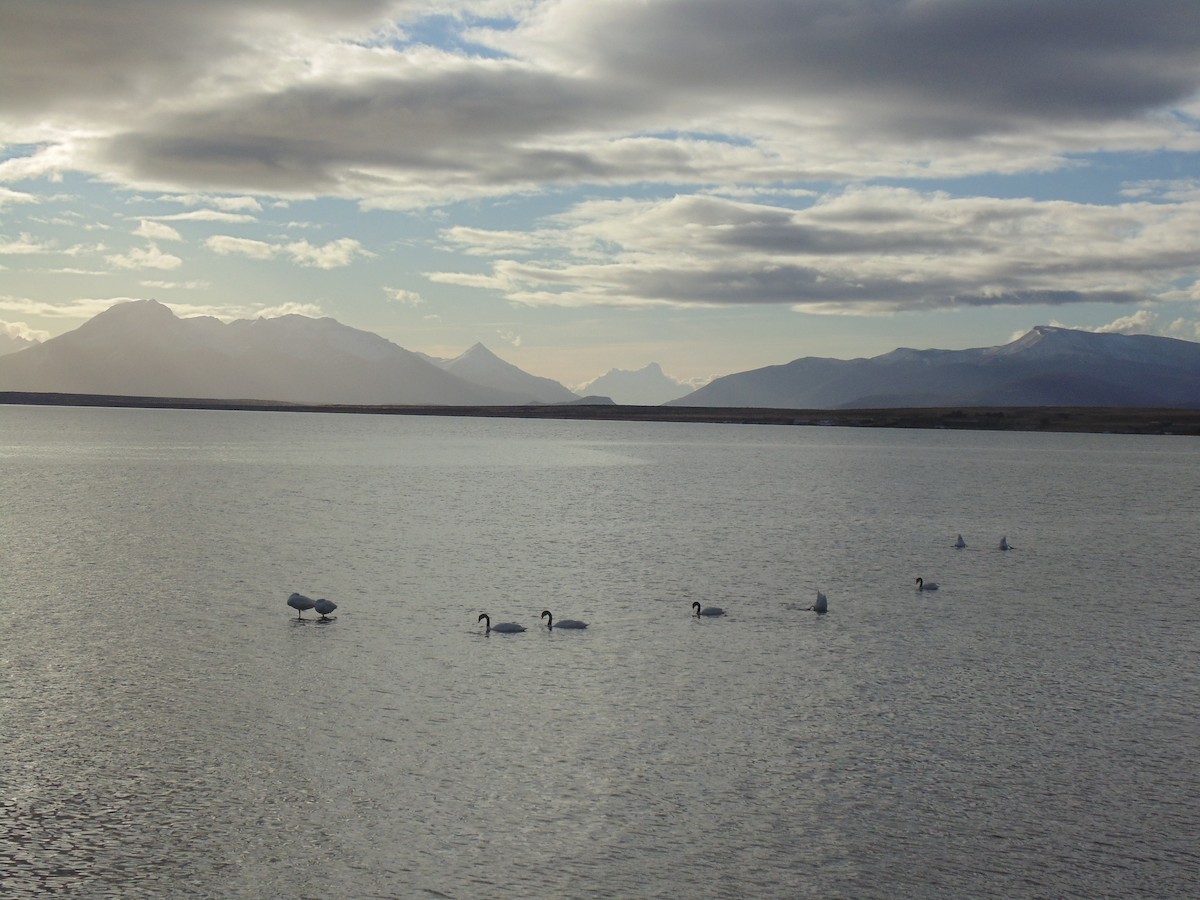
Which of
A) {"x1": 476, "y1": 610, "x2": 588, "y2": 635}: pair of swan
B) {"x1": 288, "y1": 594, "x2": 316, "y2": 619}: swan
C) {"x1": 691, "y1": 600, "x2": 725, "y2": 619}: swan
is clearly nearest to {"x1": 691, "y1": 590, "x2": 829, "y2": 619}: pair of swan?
{"x1": 691, "y1": 600, "x2": 725, "y2": 619}: swan

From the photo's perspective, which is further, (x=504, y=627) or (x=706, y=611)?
(x=706, y=611)

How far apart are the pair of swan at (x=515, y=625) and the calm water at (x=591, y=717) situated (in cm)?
42

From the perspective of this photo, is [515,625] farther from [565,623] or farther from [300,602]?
[300,602]

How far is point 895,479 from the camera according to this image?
102875 mm

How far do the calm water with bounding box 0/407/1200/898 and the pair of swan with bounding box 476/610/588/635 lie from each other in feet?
1.37

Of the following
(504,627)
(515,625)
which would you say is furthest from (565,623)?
(504,627)

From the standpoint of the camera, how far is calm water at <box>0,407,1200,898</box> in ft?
50.5

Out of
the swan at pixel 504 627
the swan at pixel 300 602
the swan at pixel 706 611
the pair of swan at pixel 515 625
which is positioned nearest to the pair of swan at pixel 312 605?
the swan at pixel 300 602

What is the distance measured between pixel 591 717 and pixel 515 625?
836 cm

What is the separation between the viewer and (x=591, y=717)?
22.3 m

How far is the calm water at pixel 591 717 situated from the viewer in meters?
15.4

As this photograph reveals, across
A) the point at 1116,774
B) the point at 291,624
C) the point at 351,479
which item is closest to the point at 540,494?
the point at 351,479

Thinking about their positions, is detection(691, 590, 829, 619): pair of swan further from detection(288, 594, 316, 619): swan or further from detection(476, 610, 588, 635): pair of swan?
detection(288, 594, 316, 619): swan

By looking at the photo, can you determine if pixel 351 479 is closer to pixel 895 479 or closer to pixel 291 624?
pixel 895 479
